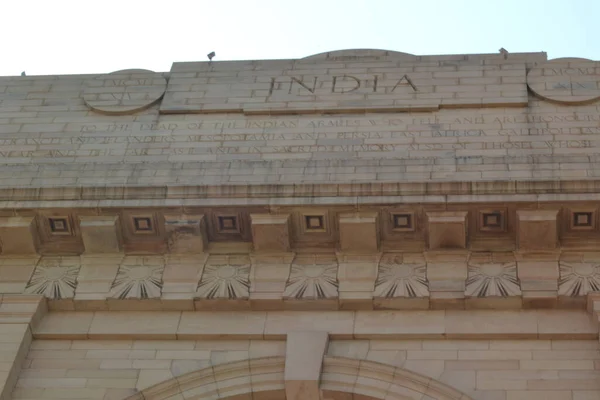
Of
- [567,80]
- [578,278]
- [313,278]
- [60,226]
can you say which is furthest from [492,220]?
[60,226]

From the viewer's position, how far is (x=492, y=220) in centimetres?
1772

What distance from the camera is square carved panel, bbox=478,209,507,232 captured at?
17594mm

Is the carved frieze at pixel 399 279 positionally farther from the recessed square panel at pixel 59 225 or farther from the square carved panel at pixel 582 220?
the recessed square panel at pixel 59 225

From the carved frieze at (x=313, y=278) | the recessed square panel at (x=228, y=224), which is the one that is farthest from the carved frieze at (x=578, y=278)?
the recessed square panel at (x=228, y=224)

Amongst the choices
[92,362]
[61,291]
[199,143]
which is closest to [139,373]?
[92,362]

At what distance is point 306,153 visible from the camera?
19.6 metres

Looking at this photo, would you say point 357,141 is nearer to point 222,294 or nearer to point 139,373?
point 222,294

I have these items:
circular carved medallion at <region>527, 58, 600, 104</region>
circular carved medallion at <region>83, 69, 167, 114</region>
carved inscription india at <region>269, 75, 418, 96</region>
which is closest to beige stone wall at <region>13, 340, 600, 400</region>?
circular carved medallion at <region>83, 69, 167, 114</region>

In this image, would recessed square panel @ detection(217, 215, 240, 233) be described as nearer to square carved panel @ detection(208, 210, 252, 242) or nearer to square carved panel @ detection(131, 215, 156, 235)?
square carved panel @ detection(208, 210, 252, 242)

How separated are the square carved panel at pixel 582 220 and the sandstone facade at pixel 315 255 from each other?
0.03 meters

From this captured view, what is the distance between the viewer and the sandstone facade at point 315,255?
1658 cm

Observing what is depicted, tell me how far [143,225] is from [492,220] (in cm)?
522

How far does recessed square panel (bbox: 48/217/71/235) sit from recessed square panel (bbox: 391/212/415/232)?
4.96m

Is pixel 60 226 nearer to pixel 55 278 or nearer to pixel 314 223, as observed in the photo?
pixel 55 278
